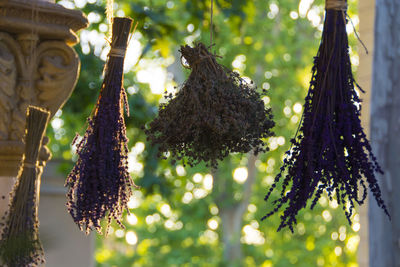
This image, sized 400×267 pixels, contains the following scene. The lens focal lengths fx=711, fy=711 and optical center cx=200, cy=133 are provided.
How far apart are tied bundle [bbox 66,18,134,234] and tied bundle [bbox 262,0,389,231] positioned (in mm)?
440

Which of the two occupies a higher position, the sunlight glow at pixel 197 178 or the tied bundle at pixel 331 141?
the sunlight glow at pixel 197 178

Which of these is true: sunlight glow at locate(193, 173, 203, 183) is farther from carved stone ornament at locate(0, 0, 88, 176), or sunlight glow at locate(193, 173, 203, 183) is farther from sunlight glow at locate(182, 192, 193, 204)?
carved stone ornament at locate(0, 0, 88, 176)

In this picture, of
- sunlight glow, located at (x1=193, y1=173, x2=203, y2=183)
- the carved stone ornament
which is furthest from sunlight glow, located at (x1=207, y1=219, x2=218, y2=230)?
the carved stone ornament

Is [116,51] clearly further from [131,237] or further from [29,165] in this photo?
[131,237]

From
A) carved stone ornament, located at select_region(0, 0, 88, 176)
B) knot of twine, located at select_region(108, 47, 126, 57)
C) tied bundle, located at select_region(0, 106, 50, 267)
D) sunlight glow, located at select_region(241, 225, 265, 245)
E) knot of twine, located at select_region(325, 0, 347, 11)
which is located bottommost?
tied bundle, located at select_region(0, 106, 50, 267)

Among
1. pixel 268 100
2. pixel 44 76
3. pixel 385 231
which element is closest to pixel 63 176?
pixel 385 231

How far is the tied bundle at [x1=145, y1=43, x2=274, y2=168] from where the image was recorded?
76.9 inches

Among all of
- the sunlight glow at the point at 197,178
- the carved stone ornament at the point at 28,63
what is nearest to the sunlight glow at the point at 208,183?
the sunlight glow at the point at 197,178

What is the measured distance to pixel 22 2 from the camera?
229cm

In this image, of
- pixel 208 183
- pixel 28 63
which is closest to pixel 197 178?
pixel 208 183

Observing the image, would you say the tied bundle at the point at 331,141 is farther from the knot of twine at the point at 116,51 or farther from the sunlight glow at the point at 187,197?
the sunlight glow at the point at 187,197

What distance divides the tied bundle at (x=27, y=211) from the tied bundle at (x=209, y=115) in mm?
335

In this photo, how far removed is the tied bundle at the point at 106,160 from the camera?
6.24 feet

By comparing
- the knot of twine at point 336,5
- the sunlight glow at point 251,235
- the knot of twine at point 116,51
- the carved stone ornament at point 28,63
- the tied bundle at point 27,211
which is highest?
the sunlight glow at point 251,235
